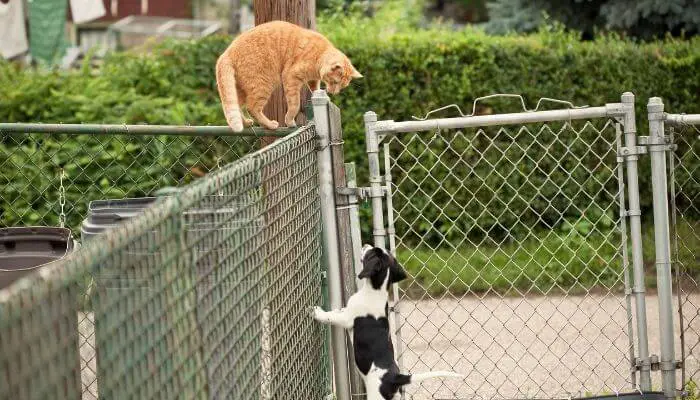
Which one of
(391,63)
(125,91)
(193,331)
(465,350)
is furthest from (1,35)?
(193,331)

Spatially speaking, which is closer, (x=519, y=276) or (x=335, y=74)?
(x=335, y=74)

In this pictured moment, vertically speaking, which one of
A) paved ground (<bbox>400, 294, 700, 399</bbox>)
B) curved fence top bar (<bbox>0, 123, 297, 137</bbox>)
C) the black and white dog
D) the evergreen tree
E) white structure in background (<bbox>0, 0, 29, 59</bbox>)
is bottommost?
paved ground (<bbox>400, 294, 700, 399</bbox>)

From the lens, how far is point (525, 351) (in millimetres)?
5801

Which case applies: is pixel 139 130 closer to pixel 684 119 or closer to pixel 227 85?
pixel 227 85

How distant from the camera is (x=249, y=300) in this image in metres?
2.35

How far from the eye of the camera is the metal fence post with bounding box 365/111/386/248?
11.7ft

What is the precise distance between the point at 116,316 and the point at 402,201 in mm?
7043

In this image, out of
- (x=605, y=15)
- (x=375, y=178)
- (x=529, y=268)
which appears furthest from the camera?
(x=605, y=15)

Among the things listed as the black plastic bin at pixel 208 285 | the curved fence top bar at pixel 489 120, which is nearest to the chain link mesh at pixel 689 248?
the curved fence top bar at pixel 489 120

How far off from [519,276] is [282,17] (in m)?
2.25

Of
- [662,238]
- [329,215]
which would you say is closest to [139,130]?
[329,215]

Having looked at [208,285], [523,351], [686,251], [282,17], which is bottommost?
[523,351]

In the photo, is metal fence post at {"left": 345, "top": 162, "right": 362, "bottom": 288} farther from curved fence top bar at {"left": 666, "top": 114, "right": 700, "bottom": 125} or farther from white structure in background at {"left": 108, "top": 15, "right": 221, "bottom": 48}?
white structure in background at {"left": 108, "top": 15, "right": 221, "bottom": 48}

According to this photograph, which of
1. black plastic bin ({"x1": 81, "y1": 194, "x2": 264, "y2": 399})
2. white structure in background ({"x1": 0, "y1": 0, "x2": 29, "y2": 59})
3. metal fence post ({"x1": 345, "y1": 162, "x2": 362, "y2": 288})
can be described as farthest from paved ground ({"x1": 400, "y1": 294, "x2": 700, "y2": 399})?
white structure in background ({"x1": 0, "y1": 0, "x2": 29, "y2": 59})
